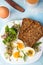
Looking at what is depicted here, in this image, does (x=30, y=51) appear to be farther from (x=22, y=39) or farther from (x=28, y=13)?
(x=28, y=13)

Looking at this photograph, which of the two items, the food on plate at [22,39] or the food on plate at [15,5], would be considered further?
the food on plate at [15,5]

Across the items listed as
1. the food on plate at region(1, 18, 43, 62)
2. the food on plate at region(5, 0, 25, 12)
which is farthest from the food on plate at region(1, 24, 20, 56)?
the food on plate at region(5, 0, 25, 12)

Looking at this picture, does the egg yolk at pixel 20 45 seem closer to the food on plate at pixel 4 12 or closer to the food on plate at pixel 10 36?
the food on plate at pixel 10 36

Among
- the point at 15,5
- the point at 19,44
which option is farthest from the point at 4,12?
the point at 19,44

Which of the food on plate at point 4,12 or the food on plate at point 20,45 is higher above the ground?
the food on plate at point 4,12

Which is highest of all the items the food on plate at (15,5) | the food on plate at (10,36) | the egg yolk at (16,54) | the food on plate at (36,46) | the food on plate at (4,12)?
the food on plate at (15,5)

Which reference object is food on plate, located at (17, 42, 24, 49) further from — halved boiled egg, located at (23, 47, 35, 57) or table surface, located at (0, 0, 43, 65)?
table surface, located at (0, 0, 43, 65)

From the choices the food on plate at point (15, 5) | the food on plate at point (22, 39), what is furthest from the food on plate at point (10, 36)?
the food on plate at point (15, 5)

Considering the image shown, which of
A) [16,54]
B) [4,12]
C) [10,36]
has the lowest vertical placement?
[16,54]
